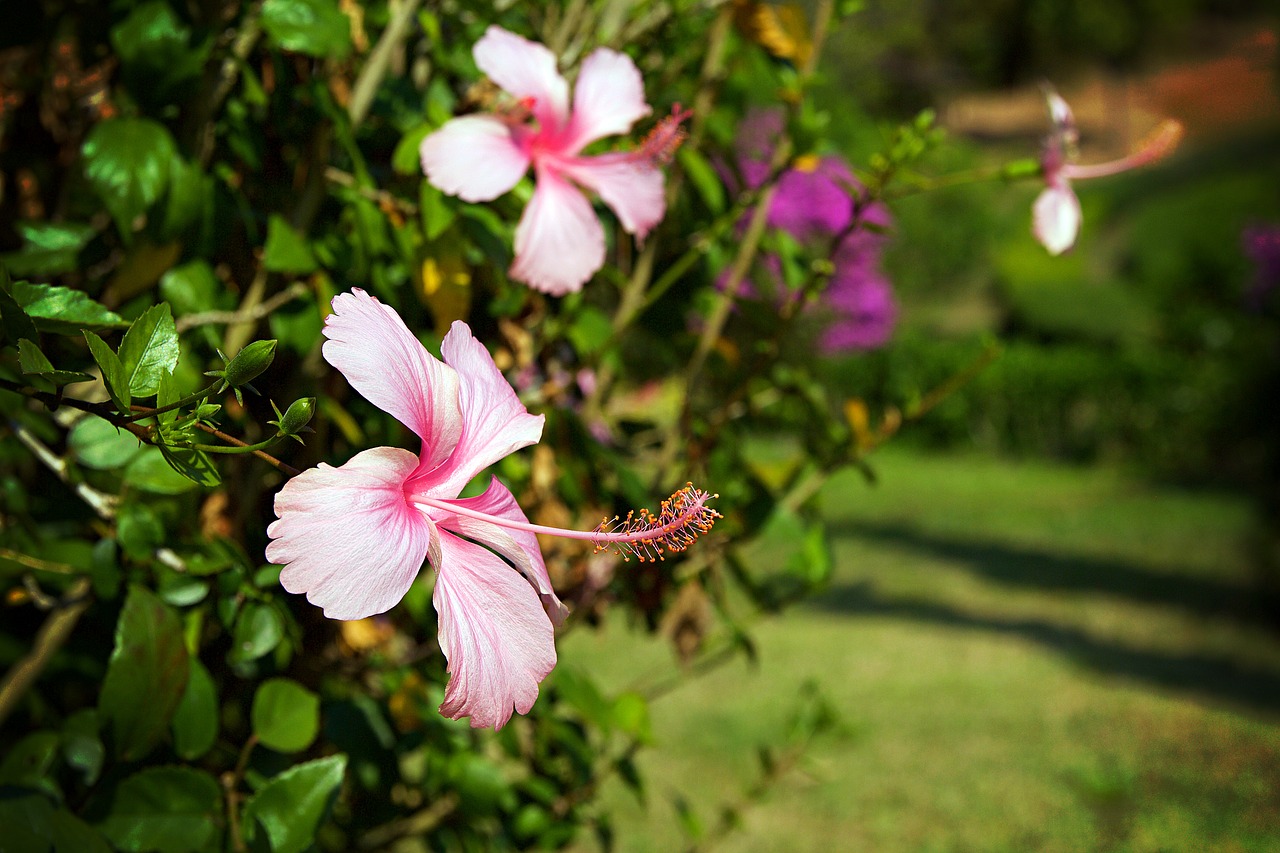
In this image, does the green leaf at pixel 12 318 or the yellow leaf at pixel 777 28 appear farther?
the yellow leaf at pixel 777 28

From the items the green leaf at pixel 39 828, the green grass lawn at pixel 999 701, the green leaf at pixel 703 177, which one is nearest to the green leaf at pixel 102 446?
the green leaf at pixel 39 828

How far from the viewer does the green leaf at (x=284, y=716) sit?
0.82 metres

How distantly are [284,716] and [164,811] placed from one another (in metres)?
0.10

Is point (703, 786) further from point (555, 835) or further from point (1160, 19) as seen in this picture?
point (1160, 19)

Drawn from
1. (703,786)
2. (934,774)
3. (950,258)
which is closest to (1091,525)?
(934,774)

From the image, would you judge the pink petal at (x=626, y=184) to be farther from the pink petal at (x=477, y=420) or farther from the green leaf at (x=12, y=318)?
the green leaf at (x=12, y=318)

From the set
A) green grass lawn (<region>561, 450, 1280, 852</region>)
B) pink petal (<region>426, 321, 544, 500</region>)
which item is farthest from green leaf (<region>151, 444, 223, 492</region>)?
green grass lawn (<region>561, 450, 1280, 852</region>)

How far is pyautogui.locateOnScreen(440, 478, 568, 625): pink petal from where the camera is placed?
0.59m

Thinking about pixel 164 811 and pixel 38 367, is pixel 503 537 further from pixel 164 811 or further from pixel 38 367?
pixel 164 811

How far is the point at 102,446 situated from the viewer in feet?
2.55

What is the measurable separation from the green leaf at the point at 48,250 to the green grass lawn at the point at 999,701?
102 cm

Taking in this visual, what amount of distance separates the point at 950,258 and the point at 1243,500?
7.57 m

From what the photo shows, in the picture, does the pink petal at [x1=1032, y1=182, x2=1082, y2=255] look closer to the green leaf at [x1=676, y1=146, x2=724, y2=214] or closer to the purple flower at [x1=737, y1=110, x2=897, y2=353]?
the purple flower at [x1=737, y1=110, x2=897, y2=353]

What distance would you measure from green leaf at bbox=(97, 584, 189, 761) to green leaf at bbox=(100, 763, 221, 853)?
21mm
